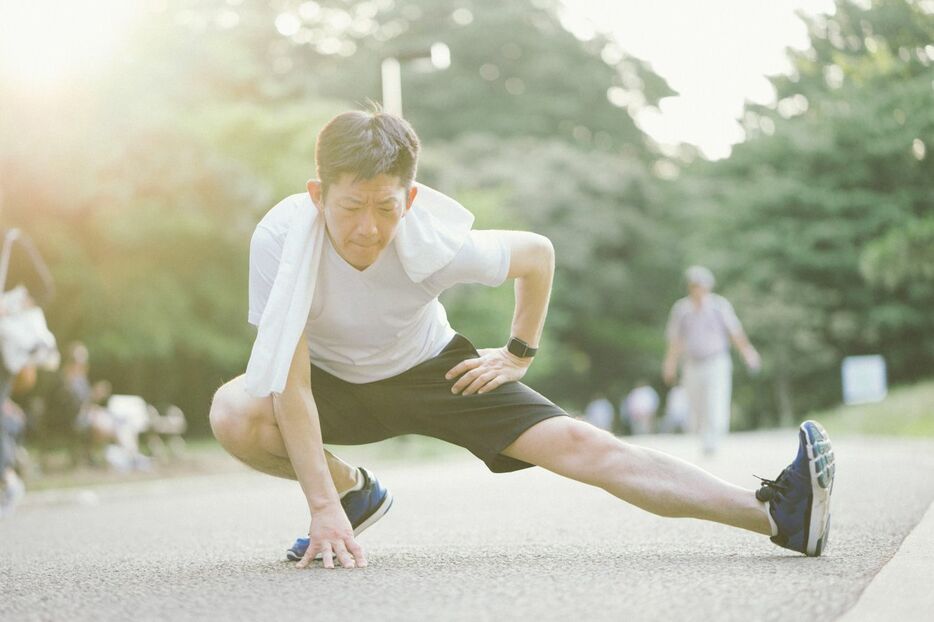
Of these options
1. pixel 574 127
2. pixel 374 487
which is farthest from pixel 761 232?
pixel 374 487

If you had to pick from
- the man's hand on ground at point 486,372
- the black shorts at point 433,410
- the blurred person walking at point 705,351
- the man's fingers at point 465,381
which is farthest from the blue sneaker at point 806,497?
the blurred person walking at point 705,351

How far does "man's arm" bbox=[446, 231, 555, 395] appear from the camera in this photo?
190 inches

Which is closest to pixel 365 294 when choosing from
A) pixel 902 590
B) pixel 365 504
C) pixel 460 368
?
pixel 460 368

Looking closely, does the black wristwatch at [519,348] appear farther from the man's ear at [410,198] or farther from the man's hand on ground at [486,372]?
the man's ear at [410,198]

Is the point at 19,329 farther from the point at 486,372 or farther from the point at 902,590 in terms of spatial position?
the point at 902,590

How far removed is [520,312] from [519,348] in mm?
142

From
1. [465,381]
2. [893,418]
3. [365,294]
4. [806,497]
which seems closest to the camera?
[806,497]

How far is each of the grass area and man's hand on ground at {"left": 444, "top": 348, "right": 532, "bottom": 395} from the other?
12.3 metres

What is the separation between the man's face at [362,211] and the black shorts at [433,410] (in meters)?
0.60

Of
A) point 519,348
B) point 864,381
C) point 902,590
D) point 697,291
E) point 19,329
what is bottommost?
point 902,590

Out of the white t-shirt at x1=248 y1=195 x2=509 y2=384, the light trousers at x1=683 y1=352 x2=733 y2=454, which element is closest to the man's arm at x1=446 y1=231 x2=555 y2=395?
the white t-shirt at x1=248 y1=195 x2=509 y2=384

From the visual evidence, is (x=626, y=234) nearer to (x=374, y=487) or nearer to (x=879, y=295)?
(x=879, y=295)

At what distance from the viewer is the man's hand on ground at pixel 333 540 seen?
448 centimetres

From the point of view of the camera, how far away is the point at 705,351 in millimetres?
13516
